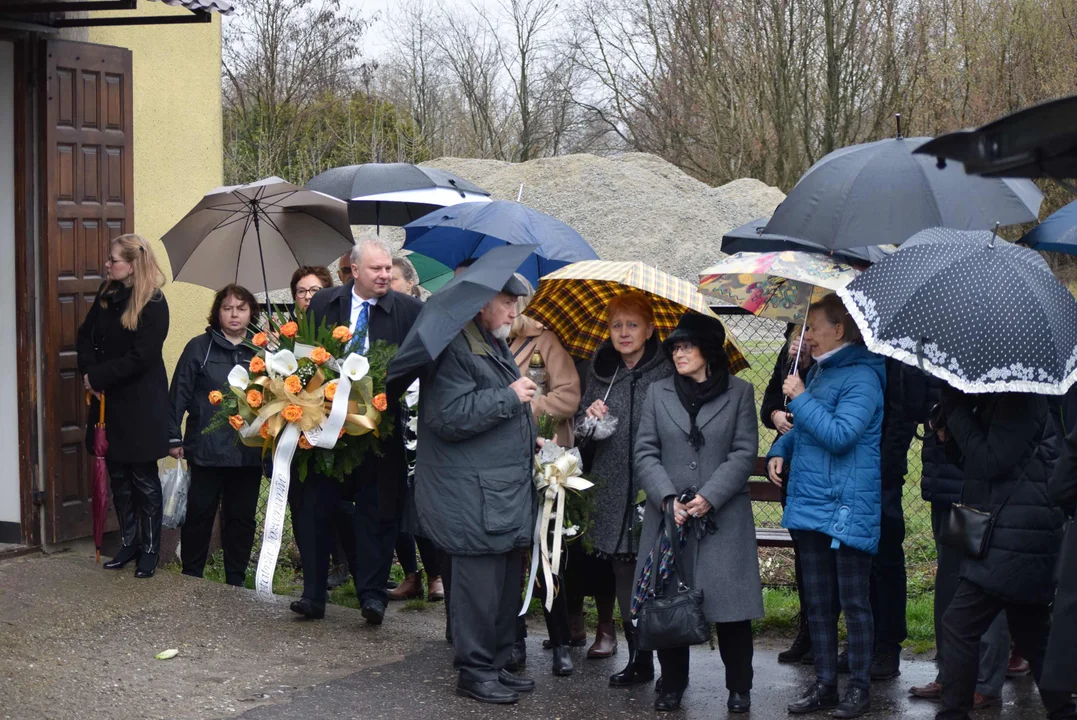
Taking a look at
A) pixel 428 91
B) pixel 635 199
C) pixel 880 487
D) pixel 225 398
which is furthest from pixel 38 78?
pixel 428 91

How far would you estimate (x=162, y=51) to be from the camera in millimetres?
7793

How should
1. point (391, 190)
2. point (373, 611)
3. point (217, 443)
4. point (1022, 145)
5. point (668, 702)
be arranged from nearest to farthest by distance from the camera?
point (1022, 145)
point (668, 702)
point (373, 611)
point (217, 443)
point (391, 190)

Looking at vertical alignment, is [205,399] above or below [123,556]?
above

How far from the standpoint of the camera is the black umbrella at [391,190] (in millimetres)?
8500

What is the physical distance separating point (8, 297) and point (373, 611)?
278 centimetres

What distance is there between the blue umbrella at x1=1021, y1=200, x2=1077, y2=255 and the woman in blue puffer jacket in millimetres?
892

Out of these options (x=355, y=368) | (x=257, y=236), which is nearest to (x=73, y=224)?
(x=257, y=236)

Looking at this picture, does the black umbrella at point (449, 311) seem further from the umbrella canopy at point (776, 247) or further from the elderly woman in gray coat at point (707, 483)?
the umbrella canopy at point (776, 247)

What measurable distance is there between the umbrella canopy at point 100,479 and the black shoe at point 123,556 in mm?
127

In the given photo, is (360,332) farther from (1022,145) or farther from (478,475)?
(1022,145)

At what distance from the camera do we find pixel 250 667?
18.0 ft

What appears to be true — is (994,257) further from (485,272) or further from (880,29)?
(880,29)

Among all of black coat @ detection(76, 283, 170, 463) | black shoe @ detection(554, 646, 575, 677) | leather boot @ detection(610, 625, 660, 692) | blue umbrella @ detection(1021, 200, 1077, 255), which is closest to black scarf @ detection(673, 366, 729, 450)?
leather boot @ detection(610, 625, 660, 692)

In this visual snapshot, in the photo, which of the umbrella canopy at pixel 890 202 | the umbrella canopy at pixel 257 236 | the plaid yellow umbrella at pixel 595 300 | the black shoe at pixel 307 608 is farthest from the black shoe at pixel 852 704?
the umbrella canopy at pixel 257 236
